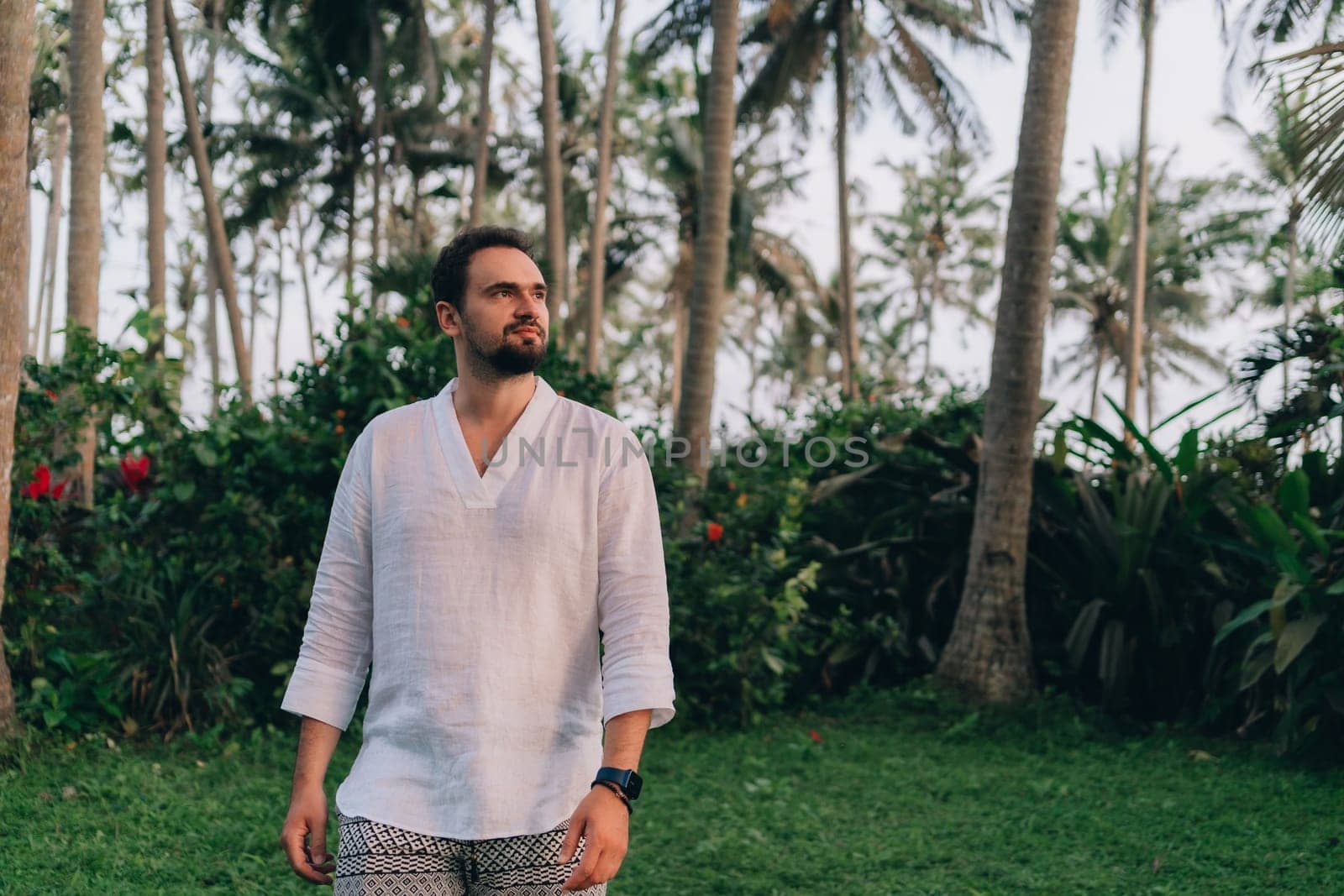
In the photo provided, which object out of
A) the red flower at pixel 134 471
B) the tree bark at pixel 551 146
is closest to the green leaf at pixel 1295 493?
the red flower at pixel 134 471

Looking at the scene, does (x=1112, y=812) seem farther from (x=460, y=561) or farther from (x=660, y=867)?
(x=460, y=561)

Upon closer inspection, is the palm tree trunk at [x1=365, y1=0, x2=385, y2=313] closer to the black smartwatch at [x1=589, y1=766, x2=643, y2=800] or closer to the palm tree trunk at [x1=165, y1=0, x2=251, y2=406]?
the palm tree trunk at [x1=165, y1=0, x2=251, y2=406]

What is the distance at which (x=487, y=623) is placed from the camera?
1.91m

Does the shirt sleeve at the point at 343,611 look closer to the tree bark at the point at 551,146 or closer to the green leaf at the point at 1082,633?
the green leaf at the point at 1082,633

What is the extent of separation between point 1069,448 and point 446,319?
5.86 m

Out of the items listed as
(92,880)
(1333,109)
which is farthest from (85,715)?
(1333,109)

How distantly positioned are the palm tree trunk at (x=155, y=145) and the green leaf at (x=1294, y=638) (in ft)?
36.5

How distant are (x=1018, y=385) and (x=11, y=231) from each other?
496 cm

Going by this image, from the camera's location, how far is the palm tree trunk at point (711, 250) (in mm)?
7531

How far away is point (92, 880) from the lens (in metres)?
3.79

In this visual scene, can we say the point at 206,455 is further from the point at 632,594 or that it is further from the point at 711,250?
the point at 632,594

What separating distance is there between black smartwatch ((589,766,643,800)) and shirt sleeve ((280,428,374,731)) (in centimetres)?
47

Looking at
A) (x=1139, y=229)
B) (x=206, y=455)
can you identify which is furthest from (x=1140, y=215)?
(x=206, y=455)

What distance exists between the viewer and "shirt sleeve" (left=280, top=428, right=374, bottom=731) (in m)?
1.98
